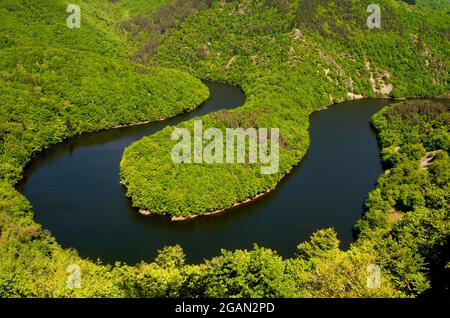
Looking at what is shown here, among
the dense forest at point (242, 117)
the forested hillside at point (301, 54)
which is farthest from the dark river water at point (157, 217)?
the forested hillside at point (301, 54)

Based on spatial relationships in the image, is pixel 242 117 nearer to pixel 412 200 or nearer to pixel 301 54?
pixel 412 200

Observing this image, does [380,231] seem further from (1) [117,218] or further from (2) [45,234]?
(2) [45,234]

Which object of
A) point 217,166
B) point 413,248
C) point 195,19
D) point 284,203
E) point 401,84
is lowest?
point 413,248

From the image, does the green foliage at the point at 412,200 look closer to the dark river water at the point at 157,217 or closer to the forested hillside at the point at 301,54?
the dark river water at the point at 157,217

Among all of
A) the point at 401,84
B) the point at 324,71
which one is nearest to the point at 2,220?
the point at 324,71

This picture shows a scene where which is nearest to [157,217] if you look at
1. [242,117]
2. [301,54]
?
[242,117]

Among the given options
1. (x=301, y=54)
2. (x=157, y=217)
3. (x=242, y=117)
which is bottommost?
(x=157, y=217)
